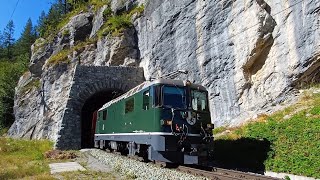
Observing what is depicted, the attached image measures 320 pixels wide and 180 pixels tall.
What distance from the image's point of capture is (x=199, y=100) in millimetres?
13141

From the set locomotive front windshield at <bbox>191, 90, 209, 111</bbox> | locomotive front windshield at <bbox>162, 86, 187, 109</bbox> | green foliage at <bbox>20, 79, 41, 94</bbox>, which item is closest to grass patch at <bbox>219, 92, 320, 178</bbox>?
locomotive front windshield at <bbox>191, 90, 209, 111</bbox>

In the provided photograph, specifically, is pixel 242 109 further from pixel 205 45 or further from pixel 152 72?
pixel 152 72

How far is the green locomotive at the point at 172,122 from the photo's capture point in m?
11.9

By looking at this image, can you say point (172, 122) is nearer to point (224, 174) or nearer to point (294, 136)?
point (224, 174)

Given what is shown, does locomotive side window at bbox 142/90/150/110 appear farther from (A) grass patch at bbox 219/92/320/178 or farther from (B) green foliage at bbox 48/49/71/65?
(B) green foliage at bbox 48/49/71/65

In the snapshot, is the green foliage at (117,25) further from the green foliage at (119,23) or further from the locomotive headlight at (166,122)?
the locomotive headlight at (166,122)

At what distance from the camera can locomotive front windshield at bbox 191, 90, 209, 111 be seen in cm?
1289

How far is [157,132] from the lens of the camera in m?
12.0

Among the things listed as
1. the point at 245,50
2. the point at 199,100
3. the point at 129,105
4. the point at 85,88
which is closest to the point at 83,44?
the point at 85,88

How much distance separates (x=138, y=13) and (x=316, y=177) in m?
24.1

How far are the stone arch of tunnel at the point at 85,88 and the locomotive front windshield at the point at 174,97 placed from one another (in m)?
14.6

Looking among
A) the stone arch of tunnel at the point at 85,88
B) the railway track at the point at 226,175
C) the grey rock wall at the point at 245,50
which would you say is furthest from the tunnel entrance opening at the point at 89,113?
the railway track at the point at 226,175

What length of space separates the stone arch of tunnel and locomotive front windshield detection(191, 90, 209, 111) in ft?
48.2

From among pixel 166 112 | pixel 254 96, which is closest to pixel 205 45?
pixel 254 96
